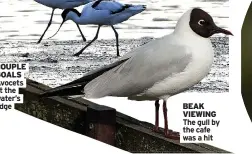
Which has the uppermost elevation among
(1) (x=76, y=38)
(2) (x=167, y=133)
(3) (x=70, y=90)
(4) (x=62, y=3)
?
(4) (x=62, y=3)

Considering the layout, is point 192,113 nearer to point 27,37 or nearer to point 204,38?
point 204,38

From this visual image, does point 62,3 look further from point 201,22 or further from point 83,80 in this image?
point 201,22

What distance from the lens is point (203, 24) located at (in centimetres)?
338

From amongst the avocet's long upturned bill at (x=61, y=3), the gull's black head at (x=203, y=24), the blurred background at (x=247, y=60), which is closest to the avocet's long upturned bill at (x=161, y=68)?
the gull's black head at (x=203, y=24)

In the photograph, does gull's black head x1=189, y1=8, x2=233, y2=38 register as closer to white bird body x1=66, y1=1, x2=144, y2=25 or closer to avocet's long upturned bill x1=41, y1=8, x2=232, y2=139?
avocet's long upturned bill x1=41, y1=8, x2=232, y2=139

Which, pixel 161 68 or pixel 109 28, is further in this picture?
pixel 109 28

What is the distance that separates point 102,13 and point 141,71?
0.32m

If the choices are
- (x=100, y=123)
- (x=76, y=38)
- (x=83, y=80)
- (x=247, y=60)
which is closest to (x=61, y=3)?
(x=76, y=38)

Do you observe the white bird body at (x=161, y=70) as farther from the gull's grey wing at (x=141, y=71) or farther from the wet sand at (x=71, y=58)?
the wet sand at (x=71, y=58)

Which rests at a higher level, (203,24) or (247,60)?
(203,24)

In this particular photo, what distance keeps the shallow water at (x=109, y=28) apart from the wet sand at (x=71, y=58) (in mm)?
25

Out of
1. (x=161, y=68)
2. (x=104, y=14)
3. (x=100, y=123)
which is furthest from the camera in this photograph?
(x=104, y=14)

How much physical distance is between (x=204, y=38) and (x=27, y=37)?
62 centimetres

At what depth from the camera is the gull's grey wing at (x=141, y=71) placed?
3307 mm
